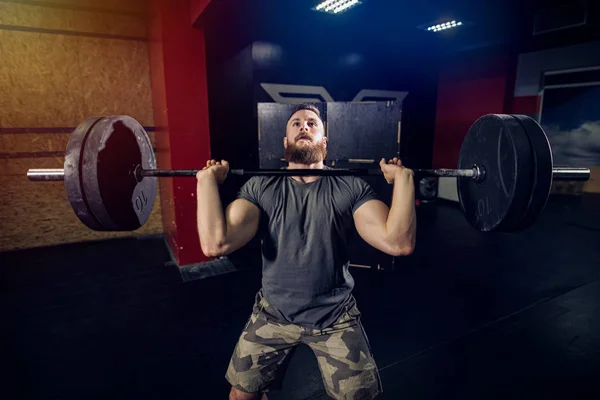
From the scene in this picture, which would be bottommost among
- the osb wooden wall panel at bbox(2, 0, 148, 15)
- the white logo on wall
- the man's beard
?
the man's beard

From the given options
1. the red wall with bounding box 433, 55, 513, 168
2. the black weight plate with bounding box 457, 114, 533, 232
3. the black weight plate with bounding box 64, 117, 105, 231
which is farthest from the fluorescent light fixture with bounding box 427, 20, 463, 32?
the black weight plate with bounding box 64, 117, 105, 231

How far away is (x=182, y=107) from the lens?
2963 millimetres

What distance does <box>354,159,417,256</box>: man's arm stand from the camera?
1.23 m

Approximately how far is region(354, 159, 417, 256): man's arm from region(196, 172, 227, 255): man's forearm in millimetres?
495

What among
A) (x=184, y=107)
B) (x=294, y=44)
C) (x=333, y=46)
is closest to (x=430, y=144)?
(x=333, y=46)

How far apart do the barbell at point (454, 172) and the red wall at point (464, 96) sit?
14.6ft

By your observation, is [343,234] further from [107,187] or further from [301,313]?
[107,187]

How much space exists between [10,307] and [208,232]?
2193 millimetres

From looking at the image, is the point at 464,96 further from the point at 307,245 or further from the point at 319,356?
the point at 319,356

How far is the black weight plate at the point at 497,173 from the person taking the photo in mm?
1196

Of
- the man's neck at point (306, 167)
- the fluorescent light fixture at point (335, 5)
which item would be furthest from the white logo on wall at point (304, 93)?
the man's neck at point (306, 167)

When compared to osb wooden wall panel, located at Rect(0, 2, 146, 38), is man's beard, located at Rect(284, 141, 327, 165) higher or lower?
lower

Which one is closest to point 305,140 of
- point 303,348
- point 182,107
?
point 303,348

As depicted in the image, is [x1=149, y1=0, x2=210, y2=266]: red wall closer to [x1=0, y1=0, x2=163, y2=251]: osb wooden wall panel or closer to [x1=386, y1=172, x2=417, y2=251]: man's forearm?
[x1=0, y1=0, x2=163, y2=251]: osb wooden wall panel
